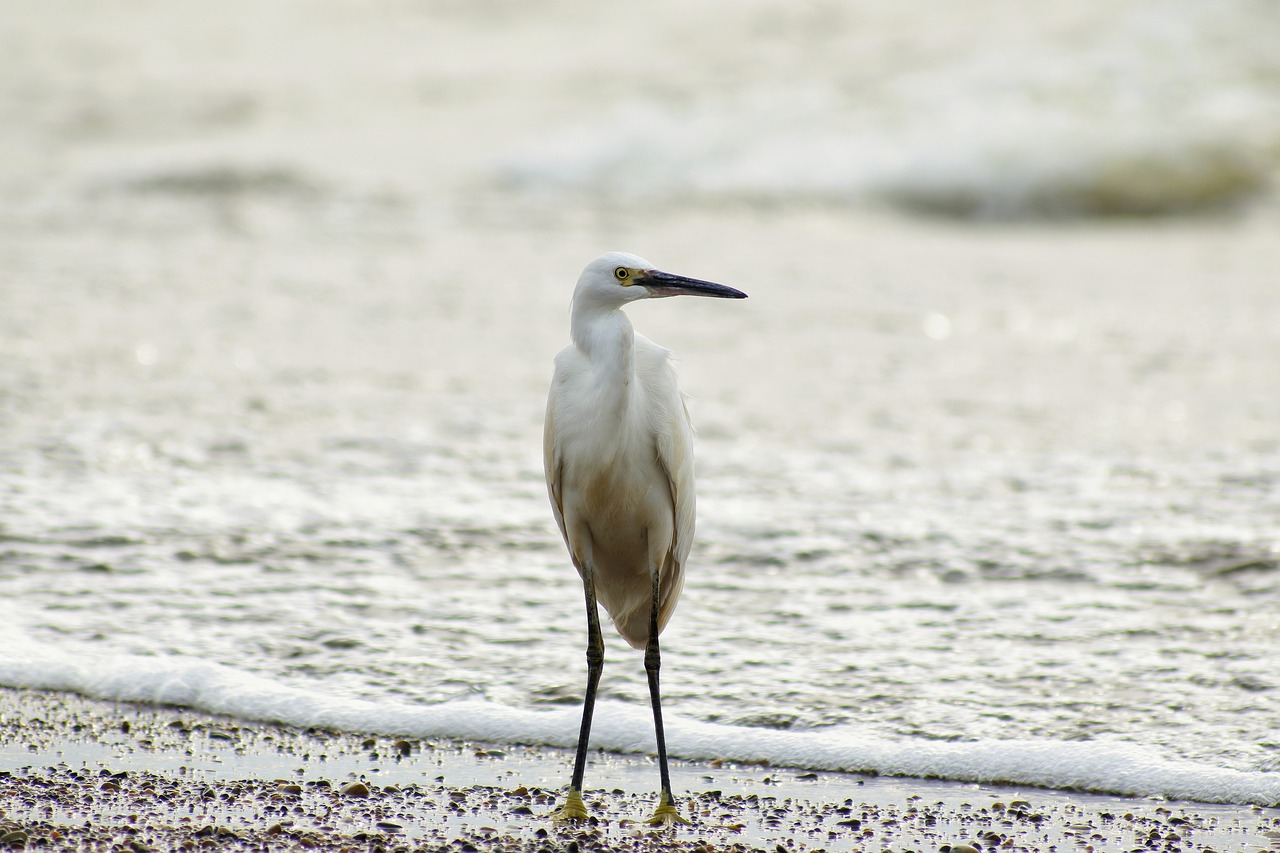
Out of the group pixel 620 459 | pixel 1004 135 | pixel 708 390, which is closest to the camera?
pixel 620 459

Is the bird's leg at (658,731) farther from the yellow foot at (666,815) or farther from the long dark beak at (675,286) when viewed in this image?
the long dark beak at (675,286)

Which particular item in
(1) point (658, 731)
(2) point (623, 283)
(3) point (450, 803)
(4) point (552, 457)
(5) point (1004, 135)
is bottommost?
(3) point (450, 803)

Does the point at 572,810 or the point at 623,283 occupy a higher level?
the point at 623,283

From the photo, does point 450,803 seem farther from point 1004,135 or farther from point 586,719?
point 1004,135

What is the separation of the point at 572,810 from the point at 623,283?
1.27m

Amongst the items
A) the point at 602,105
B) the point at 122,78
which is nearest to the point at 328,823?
the point at 602,105

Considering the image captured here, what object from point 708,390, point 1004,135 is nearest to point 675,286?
point 708,390

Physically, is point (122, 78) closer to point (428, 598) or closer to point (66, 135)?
point (66, 135)

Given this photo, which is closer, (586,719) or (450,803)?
(450,803)

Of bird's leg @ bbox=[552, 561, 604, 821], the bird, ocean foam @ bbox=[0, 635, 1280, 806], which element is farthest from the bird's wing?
ocean foam @ bbox=[0, 635, 1280, 806]

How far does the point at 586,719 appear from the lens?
142 inches

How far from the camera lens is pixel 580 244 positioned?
12.9 m

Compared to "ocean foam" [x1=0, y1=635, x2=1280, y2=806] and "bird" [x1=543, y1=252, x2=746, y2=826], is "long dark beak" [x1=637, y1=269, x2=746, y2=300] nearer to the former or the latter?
"bird" [x1=543, y1=252, x2=746, y2=826]

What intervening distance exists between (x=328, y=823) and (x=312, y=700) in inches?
32.1
